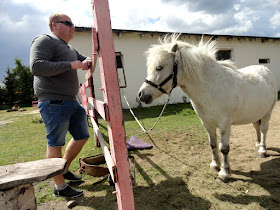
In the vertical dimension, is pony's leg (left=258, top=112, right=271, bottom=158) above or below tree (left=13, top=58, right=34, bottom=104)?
below

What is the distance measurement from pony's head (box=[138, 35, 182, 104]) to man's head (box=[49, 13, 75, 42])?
3.37 ft

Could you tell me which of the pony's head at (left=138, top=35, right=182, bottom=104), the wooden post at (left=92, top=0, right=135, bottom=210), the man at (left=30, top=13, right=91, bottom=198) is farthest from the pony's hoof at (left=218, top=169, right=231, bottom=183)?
the man at (left=30, top=13, right=91, bottom=198)

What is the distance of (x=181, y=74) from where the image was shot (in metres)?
2.47

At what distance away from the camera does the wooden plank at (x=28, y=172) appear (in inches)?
47.2

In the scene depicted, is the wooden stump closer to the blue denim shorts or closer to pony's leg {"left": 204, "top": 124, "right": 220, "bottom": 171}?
the blue denim shorts

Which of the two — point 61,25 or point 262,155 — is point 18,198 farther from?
point 262,155

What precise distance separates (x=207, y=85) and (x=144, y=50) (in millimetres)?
8181

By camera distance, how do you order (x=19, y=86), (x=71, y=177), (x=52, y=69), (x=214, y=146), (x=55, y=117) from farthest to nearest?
1. (x=19, y=86)
2. (x=214, y=146)
3. (x=71, y=177)
4. (x=55, y=117)
5. (x=52, y=69)

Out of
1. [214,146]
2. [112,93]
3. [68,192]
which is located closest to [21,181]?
[112,93]

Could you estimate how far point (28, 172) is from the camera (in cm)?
134

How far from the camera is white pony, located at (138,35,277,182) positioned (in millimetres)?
2344

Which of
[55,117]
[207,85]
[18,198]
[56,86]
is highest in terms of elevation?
[56,86]

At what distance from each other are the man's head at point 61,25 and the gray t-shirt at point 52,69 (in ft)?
0.27

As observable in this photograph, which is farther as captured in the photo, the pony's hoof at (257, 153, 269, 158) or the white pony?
the pony's hoof at (257, 153, 269, 158)
